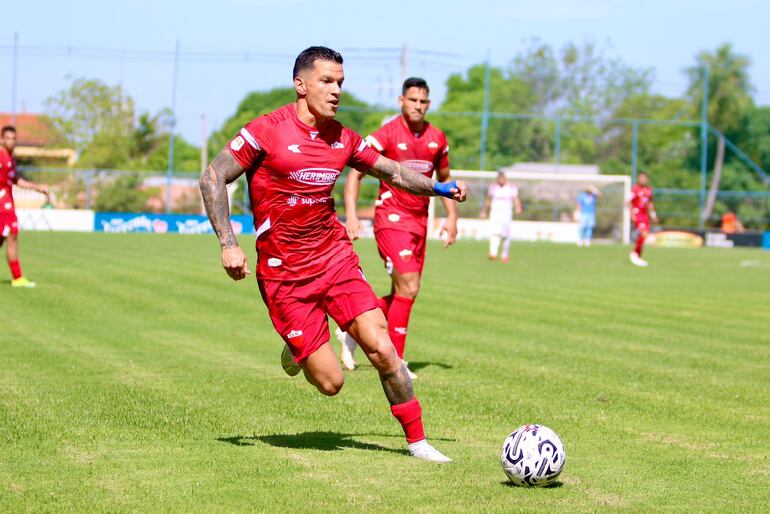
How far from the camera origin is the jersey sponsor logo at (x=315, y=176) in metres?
7.09

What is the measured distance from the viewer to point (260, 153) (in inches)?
278

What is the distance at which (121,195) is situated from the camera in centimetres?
5231

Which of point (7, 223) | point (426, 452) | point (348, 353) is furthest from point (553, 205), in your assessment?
point (426, 452)

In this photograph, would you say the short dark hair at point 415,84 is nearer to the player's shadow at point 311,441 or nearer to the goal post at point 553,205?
the player's shadow at point 311,441

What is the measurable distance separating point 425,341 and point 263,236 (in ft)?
20.6

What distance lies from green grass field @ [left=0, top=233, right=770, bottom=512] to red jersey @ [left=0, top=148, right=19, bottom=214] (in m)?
1.26

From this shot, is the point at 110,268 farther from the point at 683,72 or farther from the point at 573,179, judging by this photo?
the point at 683,72

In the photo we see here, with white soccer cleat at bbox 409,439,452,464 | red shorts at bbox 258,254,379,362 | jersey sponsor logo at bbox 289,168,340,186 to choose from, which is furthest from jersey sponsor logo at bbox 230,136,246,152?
white soccer cleat at bbox 409,439,452,464

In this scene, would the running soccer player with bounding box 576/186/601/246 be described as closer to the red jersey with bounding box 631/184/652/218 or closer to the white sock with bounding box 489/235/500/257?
the red jersey with bounding box 631/184/652/218

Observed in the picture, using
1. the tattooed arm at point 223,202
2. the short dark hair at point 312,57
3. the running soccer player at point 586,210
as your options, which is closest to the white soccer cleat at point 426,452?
the tattooed arm at point 223,202

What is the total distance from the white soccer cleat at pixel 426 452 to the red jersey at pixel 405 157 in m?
4.05

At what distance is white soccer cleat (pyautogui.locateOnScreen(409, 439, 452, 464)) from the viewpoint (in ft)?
22.6

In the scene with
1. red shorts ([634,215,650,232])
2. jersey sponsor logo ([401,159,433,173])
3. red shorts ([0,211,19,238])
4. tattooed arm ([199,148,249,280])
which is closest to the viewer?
tattooed arm ([199,148,249,280])

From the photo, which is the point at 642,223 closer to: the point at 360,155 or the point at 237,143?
the point at 360,155
